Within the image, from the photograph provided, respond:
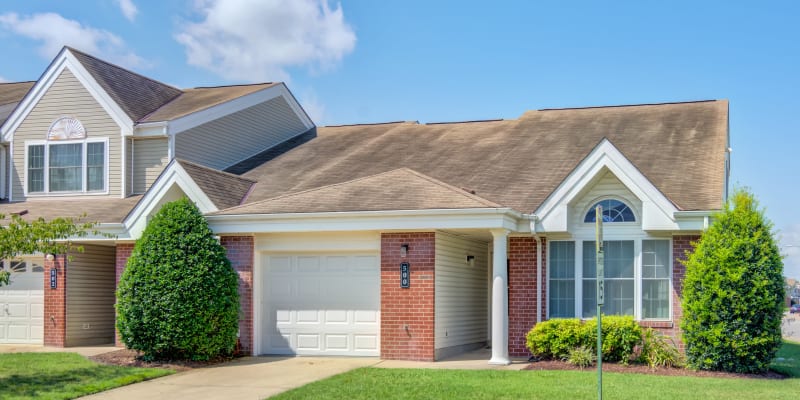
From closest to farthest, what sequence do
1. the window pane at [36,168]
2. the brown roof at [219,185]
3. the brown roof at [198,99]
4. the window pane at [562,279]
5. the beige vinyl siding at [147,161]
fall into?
1. the window pane at [562,279]
2. the brown roof at [219,185]
3. the beige vinyl siding at [147,161]
4. the brown roof at [198,99]
5. the window pane at [36,168]

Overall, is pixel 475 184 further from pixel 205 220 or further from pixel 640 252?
pixel 205 220

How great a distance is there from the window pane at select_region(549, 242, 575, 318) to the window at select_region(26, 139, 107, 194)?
1237cm

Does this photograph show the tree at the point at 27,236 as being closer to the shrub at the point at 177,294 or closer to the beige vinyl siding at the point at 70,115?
the shrub at the point at 177,294

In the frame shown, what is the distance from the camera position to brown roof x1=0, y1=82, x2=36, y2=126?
2644 cm

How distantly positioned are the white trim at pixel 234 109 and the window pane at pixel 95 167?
5.31 feet

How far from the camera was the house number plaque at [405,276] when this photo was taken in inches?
702

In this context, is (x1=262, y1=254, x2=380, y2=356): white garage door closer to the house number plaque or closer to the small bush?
the house number plaque

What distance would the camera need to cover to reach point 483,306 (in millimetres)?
22094

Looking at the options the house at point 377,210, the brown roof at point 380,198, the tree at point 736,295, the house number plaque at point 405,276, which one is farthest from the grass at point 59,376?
the tree at point 736,295

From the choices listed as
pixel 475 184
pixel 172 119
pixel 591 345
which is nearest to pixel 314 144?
pixel 172 119

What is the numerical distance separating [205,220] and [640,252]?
9078 mm

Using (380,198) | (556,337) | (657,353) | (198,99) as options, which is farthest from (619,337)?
(198,99)

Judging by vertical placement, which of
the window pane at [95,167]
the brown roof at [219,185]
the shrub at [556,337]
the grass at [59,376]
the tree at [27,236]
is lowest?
the grass at [59,376]

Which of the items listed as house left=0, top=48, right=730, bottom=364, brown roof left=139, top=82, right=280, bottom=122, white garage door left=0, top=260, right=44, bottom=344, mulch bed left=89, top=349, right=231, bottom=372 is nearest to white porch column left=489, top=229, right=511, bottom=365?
house left=0, top=48, right=730, bottom=364
